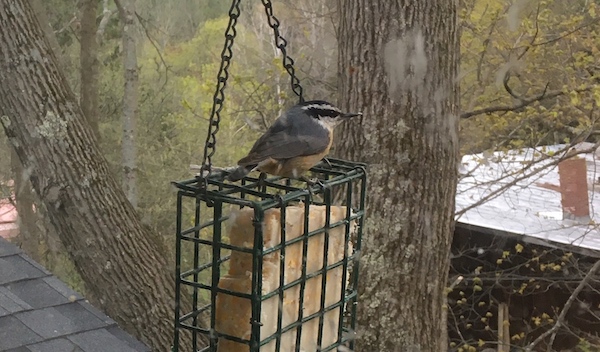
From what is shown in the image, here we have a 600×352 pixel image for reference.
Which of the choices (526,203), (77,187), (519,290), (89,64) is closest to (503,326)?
(519,290)

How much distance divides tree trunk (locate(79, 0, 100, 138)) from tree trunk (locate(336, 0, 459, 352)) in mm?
4706

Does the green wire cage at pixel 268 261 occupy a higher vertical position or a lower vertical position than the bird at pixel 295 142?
lower

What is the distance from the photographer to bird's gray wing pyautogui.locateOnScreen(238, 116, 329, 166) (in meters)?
1.66

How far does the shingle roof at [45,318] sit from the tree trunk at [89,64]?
4586 millimetres

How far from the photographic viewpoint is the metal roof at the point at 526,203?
5.57 m

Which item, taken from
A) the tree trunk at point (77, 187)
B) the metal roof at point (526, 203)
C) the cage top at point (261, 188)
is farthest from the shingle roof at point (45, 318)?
the metal roof at point (526, 203)

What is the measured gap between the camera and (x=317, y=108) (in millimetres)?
1753

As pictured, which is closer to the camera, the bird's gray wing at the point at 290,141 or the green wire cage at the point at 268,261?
the green wire cage at the point at 268,261

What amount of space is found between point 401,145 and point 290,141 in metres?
1.62

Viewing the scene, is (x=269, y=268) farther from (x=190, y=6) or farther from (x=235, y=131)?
(x=190, y=6)

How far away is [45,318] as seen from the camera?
2713 millimetres

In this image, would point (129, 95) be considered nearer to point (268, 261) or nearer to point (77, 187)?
point (77, 187)

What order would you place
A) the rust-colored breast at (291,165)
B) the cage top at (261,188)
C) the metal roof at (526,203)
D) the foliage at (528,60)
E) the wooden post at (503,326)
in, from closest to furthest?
the cage top at (261,188) < the rust-colored breast at (291,165) < the foliage at (528,60) < the metal roof at (526,203) < the wooden post at (503,326)

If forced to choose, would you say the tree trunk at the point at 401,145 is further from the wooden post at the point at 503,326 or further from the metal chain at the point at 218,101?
the wooden post at the point at 503,326
